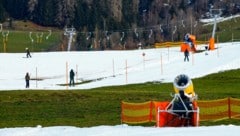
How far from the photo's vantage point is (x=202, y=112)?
28750 millimetres

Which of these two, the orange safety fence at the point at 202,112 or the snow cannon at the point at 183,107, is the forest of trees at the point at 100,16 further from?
the snow cannon at the point at 183,107

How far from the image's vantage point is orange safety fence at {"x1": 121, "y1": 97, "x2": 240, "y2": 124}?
90.6 ft

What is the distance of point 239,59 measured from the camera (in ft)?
212

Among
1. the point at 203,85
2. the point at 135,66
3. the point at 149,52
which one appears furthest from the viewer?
the point at 149,52

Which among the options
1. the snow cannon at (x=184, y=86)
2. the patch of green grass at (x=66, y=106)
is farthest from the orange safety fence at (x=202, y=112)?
the snow cannon at (x=184, y=86)

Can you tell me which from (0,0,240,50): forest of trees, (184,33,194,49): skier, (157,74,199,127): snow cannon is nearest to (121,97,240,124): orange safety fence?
(157,74,199,127): snow cannon

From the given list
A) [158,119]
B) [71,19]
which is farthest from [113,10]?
[158,119]

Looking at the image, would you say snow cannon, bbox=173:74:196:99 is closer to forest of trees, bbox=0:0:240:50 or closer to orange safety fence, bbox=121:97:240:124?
orange safety fence, bbox=121:97:240:124

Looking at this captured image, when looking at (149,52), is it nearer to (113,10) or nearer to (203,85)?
(203,85)

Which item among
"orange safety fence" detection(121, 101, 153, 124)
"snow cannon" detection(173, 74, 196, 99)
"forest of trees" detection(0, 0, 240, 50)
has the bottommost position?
"orange safety fence" detection(121, 101, 153, 124)

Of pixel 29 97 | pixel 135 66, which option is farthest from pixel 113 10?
pixel 29 97
